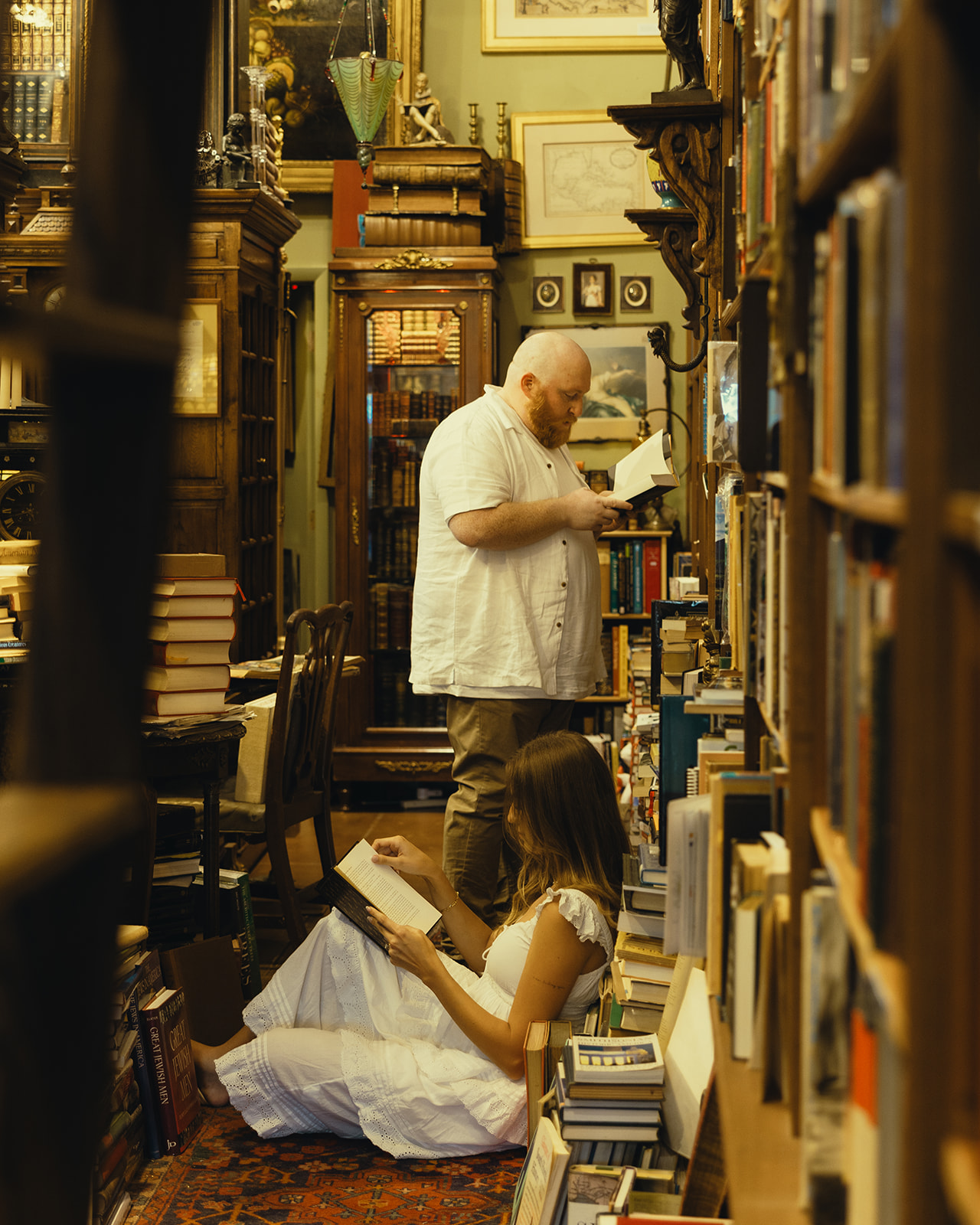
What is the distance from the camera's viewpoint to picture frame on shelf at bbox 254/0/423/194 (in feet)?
19.6

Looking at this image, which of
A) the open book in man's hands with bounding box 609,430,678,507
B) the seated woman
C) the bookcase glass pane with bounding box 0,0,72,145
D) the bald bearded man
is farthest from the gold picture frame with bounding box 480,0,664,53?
the seated woman

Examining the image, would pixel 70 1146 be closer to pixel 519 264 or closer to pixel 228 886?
pixel 228 886

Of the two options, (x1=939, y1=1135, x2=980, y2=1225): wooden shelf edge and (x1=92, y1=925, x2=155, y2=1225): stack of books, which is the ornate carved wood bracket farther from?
(x1=939, y1=1135, x2=980, y2=1225): wooden shelf edge

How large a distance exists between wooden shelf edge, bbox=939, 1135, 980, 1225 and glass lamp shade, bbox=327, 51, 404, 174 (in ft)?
17.5

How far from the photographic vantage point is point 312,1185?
2.53m

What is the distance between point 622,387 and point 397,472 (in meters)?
1.19

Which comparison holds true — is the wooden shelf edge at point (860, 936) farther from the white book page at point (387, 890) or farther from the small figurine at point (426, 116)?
the small figurine at point (426, 116)

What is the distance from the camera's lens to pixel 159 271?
0.92 metres

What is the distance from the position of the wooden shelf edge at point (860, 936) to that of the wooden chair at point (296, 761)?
2.57 metres

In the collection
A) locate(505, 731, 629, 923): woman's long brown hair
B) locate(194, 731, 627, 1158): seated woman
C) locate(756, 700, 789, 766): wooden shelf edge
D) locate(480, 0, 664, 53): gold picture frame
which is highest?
locate(480, 0, 664, 53): gold picture frame

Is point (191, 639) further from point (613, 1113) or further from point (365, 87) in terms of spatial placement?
point (365, 87)

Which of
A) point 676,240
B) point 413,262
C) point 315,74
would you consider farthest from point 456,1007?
point 315,74

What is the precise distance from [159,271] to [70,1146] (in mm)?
631

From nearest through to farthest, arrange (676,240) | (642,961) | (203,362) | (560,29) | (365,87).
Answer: (642,961), (676,240), (203,362), (365,87), (560,29)
